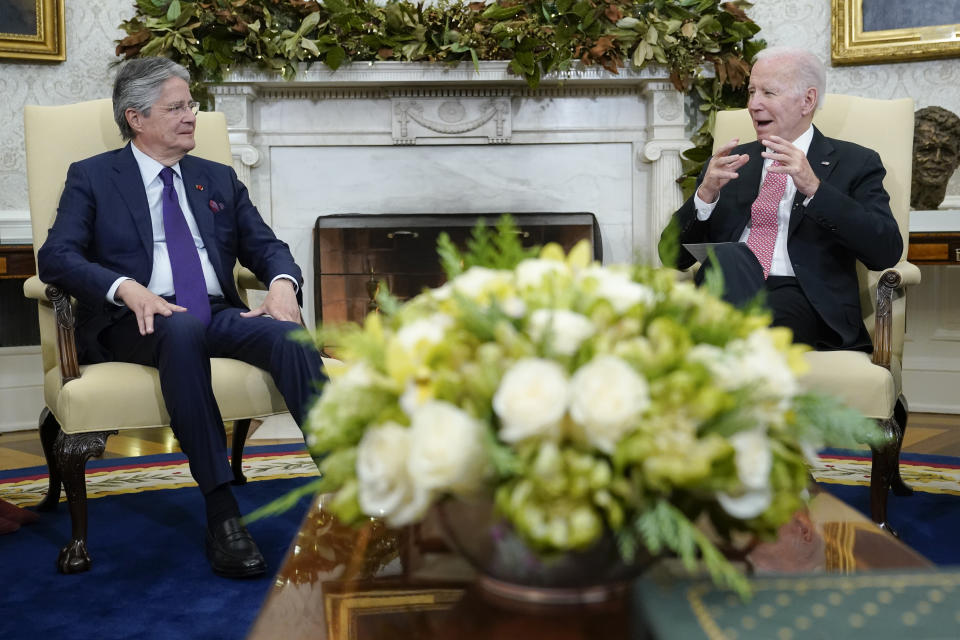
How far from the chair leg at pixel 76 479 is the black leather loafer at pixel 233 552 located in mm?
310

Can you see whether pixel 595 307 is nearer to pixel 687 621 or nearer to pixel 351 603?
pixel 687 621

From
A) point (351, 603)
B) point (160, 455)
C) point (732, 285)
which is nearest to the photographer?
point (351, 603)

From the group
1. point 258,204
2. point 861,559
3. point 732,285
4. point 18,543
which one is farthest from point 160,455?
point 861,559

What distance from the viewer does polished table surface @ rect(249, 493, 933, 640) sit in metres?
0.84

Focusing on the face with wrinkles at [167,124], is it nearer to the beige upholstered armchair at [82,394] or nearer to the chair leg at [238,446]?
the beige upholstered armchair at [82,394]

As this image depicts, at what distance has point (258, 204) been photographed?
13.3 ft

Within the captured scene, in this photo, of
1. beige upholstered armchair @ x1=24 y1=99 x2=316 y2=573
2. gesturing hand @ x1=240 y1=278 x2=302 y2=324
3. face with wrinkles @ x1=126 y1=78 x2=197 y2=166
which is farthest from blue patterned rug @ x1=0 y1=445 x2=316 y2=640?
face with wrinkles @ x1=126 y1=78 x2=197 y2=166

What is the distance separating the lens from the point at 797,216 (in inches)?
93.4

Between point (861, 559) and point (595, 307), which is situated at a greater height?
point (595, 307)

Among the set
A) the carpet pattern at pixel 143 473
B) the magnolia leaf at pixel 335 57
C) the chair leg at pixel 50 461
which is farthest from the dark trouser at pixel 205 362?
Answer: the magnolia leaf at pixel 335 57

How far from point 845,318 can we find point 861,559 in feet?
4.53

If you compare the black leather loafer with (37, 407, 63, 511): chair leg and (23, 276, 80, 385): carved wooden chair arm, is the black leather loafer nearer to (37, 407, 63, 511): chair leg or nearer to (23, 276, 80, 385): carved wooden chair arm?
(23, 276, 80, 385): carved wooden chair arm

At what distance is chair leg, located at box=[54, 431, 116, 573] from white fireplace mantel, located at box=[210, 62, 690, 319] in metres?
2.10

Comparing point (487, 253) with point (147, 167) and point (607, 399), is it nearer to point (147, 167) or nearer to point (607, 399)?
point (607, 399)
